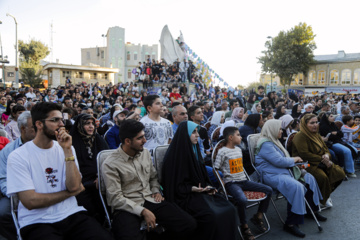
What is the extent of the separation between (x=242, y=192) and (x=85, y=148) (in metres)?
2.20

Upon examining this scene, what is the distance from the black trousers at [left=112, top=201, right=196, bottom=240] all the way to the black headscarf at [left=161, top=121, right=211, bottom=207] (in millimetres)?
206

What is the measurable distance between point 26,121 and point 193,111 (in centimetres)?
288

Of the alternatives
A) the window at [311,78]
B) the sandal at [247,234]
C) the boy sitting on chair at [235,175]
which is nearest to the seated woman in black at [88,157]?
the boy sitting on chair at [235,175]

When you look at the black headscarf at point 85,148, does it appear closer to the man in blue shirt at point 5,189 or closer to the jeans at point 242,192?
the man in blue shirt at point 5,189

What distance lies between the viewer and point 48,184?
7.67 ft

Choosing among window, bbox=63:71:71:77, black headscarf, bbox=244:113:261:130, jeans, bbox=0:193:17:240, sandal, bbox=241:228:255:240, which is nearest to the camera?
jeans, bbox=0:193:17:240

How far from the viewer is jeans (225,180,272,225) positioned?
3309mm

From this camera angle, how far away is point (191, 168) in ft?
10.4

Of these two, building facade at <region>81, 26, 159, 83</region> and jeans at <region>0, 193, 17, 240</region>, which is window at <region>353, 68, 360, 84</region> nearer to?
building facade at <region>81, 26, 159, 83</region>

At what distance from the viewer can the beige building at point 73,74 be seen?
35.2m

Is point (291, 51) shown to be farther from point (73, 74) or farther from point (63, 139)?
point (63, 139)

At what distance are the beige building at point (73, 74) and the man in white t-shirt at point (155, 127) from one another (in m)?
35.0

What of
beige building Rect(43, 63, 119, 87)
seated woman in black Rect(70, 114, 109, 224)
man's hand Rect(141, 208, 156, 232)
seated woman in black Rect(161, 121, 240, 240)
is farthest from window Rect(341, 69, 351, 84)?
man's hand Rect(141, 208, 156, 232)

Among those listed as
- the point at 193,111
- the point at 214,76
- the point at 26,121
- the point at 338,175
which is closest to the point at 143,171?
the point at 26,121
